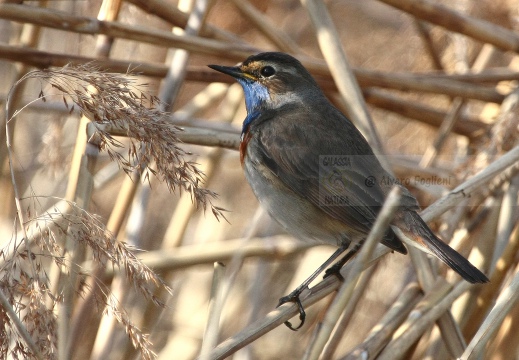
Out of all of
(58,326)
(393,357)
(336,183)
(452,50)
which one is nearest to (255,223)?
(336,183)

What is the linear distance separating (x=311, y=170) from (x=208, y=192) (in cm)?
113

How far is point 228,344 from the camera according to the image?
95.7 inches

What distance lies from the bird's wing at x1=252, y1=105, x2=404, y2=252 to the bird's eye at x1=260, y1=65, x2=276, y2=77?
0.32 metres

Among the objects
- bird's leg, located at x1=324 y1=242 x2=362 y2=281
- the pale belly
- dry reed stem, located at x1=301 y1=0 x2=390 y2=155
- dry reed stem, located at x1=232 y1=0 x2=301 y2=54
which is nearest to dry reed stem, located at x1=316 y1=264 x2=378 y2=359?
bird's leg, located at x1=324 y1=242 x2=362 y2=281

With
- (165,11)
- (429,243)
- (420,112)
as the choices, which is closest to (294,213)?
(429,243)

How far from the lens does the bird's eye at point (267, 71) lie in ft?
13.0

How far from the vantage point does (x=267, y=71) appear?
157 inches

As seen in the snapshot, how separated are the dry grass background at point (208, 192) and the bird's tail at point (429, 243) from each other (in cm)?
18

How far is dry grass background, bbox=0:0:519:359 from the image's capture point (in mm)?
2461

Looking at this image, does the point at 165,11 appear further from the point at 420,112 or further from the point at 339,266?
the point at 420,112

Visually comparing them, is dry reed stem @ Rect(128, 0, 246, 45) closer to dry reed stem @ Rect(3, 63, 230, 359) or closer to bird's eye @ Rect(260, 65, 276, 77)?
bird's eye @ Rect(260, 65, 276, 77)

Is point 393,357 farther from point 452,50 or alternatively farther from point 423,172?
point 452,50

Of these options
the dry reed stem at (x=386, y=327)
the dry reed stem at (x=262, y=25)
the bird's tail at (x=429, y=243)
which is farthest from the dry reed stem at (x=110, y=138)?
the dry reed stem at (x=262, y=25)

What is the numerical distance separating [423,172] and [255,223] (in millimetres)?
1551
